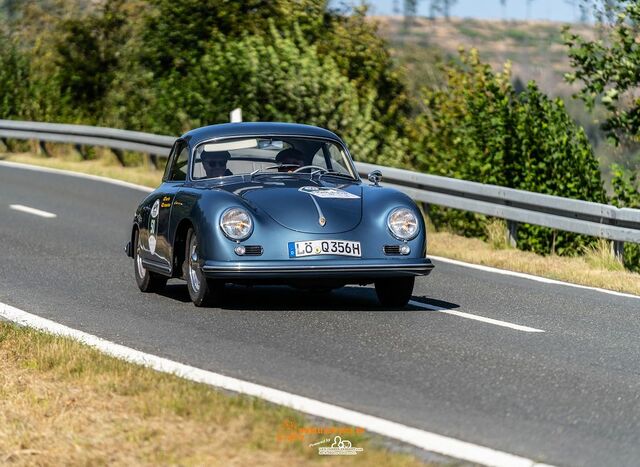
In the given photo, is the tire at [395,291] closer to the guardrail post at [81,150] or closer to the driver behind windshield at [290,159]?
the driver behind windshield at [290,159]

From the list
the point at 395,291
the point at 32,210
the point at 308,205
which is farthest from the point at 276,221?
the point at 32,210

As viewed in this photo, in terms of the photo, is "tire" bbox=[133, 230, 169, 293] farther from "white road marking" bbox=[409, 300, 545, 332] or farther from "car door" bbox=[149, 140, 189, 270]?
"white road marking" bbox=[409, 300, 545, 332]

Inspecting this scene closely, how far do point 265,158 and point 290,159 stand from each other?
255 millimetres

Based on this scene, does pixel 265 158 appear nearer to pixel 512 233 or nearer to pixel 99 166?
pixel 512 233

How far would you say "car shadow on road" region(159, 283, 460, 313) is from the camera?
401 inches

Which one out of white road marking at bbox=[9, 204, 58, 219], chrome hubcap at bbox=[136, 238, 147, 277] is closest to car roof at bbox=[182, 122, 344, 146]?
chrome hubcap at bbox=[136, 238, 147, 277]

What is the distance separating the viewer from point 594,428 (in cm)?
605

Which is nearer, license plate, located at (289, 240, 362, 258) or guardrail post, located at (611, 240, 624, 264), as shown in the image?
license plate, located at (289, 240, 362, 258)

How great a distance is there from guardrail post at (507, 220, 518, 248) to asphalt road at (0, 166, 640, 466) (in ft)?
5.76

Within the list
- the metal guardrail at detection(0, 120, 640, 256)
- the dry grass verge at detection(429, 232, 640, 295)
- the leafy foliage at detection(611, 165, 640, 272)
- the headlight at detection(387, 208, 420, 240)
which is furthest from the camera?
the leafy foliage at detection(611, 165, 640, 272)

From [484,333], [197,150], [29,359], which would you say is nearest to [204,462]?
[29,359]

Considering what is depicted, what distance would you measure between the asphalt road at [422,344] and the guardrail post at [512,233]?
1.76 meters

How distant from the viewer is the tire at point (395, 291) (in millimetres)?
10227

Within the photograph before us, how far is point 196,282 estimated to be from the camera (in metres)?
10.1
